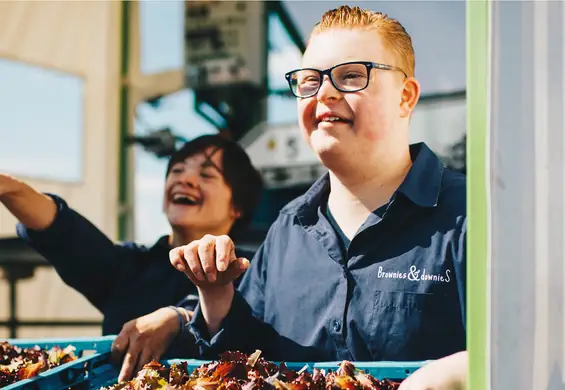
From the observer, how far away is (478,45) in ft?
3.58

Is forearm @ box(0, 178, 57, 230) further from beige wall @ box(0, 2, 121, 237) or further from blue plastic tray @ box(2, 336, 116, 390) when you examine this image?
beige wall @ box(0, 2, 121, 237)

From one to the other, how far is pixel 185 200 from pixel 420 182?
854mm

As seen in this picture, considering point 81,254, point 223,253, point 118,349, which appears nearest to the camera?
point 223,253


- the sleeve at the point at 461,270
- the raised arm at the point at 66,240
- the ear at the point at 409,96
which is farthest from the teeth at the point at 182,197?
the sleeve at the point at 461,270

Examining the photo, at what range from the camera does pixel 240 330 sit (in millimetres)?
1587

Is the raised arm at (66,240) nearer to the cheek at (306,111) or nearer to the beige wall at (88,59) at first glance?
the beige wall at (88,59)

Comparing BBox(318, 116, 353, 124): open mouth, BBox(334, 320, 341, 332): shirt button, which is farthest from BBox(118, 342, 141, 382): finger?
BBox(318, 116, 353, 124): open mouth

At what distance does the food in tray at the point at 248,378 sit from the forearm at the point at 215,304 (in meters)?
0.18

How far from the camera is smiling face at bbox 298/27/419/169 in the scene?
1.51 meters

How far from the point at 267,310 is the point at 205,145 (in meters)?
0.70

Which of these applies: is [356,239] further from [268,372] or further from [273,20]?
[273,20]

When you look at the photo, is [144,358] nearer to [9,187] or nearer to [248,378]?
[248,378]

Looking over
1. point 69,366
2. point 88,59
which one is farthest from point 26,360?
point 88,59

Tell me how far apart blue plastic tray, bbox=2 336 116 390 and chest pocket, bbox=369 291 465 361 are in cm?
66
